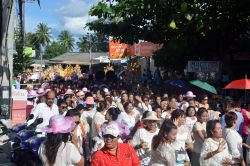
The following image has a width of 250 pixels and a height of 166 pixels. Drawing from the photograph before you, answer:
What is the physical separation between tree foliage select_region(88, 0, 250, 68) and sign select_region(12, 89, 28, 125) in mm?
4709

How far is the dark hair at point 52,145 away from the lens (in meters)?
5.25

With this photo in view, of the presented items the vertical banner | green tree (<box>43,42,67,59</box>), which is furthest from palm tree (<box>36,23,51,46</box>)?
the vertical banner

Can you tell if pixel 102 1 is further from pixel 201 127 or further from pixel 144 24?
pixel 201 127

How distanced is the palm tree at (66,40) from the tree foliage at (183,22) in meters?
104

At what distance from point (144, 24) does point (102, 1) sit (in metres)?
4.21

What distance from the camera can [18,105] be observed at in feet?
42.3

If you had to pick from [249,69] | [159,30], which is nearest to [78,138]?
[159,30]

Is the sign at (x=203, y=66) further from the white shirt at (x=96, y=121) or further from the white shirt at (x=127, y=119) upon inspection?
the white shirt at (x=96, y=121)

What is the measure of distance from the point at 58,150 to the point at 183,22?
448 inches

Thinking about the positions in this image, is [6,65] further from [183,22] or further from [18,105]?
[183,22]

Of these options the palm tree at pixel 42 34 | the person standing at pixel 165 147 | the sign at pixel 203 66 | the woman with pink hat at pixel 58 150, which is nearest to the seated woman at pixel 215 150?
the person standing at pixel 165 147

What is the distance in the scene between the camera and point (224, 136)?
24.4ft

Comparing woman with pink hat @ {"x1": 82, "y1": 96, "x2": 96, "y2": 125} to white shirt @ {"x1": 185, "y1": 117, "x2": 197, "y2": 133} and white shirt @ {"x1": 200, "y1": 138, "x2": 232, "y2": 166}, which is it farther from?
white shirt @ {"x1": 200, "y1": 138, "x2": 232, "y2": 166}

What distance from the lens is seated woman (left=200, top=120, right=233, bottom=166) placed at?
6.41 meters
